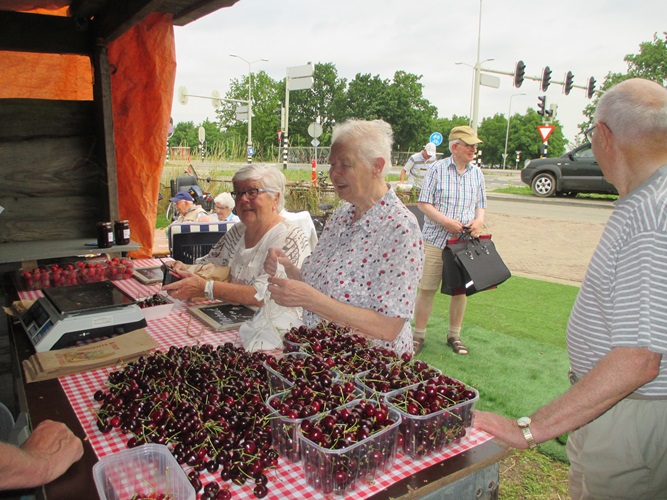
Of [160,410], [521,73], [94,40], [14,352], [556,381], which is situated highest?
[521,73]

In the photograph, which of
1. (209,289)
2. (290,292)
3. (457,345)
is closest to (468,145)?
(457,345)

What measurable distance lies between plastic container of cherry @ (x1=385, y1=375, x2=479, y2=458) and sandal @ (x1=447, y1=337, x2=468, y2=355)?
3.47 meters

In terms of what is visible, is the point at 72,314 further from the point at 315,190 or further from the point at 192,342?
the point at 315,190

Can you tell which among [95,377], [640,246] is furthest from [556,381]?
[95,377]

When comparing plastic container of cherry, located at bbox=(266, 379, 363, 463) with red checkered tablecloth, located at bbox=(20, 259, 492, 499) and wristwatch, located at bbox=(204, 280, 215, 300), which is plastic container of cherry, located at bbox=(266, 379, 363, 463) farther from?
wristwatch, located at bbox=(204, 280, 215, 300)

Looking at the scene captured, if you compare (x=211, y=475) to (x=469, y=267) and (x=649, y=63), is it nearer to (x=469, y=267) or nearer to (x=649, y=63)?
(x=469, y=267)

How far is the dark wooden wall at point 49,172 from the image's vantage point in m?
3.84

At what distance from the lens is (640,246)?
1.41 m

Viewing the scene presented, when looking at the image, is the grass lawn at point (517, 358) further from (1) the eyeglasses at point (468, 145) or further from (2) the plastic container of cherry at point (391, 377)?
(1) the eyeglasses at point (468, 145)

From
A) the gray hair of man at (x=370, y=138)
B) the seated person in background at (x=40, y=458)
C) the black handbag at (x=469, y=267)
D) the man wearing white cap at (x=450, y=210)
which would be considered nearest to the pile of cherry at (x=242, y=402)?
the seated person in background at (x=40, y=458)

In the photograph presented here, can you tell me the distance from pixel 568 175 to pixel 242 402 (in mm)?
17504

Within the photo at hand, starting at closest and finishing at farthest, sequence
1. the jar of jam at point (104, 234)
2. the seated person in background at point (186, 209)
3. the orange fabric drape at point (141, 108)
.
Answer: the jar of jam at point (104, 234), the orange fabric drape at point (141, 108), the seated person in background at point (186, 209)

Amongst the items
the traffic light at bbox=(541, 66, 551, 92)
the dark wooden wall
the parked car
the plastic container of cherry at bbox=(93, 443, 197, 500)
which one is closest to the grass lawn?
the plastic container of cherry at bbox=(93, 443, 197, 500)

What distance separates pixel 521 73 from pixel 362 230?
17384mm
